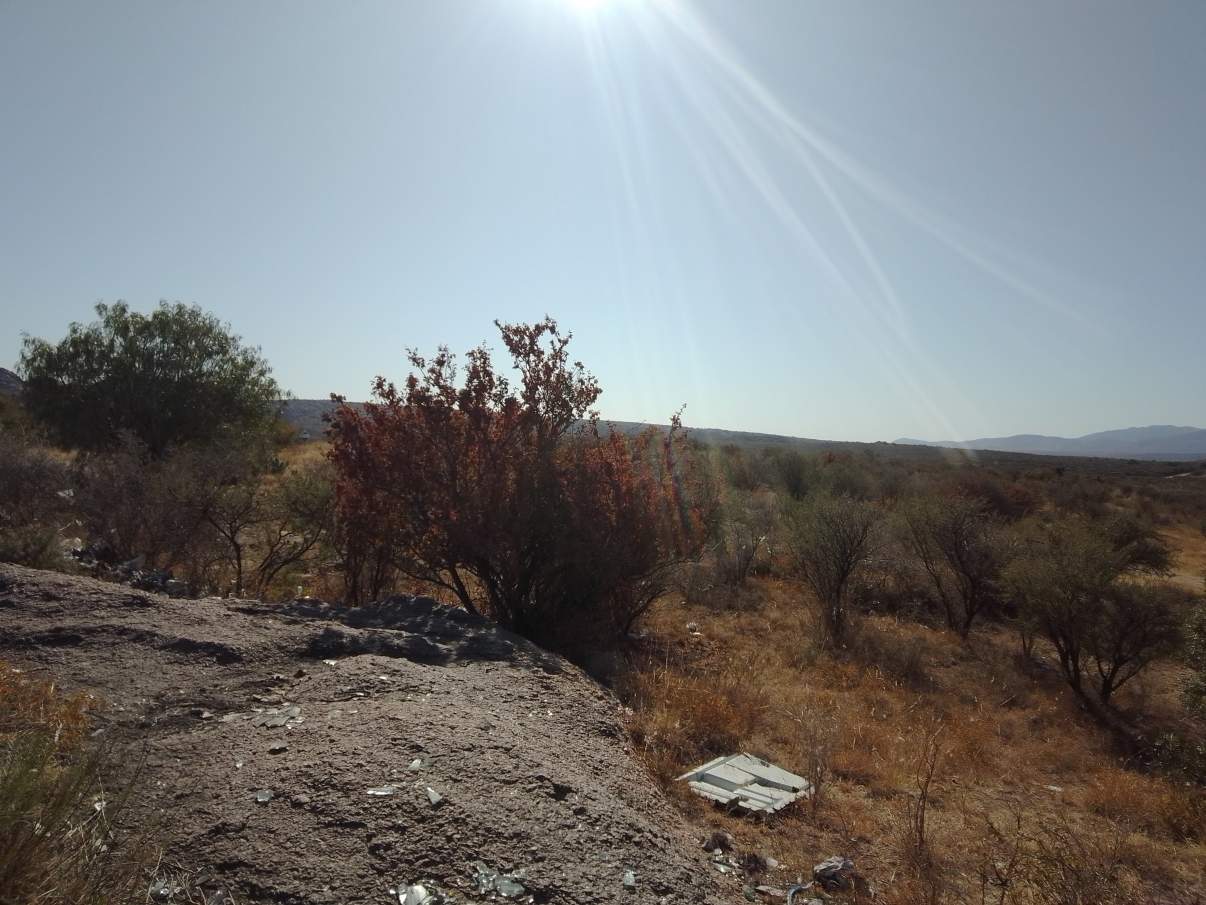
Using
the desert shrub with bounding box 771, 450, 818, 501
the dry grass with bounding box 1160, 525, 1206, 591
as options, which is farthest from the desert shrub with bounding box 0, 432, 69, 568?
the dry grass with bounding box 1160, 525, 1206, 591

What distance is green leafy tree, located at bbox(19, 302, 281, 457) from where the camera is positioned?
19.4 m

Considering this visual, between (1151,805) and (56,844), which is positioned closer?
(56,844)

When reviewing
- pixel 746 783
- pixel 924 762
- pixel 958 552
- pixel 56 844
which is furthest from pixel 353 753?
pixel 958 552

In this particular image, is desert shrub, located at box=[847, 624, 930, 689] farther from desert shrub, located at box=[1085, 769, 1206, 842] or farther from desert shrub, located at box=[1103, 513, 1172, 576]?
desert shrub, located at box=[1103, 513, 1172, 576]

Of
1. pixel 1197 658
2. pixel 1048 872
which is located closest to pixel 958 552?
pixel 1197 658

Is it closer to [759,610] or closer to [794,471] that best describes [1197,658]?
[759,610]

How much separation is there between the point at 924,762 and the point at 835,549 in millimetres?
7133

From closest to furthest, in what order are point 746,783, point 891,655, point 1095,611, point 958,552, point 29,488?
point 746,783 → point 1095,611 → point 29,488 → point 891,655 → point 958,552

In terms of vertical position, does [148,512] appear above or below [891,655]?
above

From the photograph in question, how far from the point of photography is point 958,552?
1395cm

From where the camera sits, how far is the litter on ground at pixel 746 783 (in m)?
4.82

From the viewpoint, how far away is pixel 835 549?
12.8 m

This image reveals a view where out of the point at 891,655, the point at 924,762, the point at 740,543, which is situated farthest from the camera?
the point at 740,543

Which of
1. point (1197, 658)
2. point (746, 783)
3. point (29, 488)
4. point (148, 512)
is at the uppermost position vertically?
point (29, 488)
